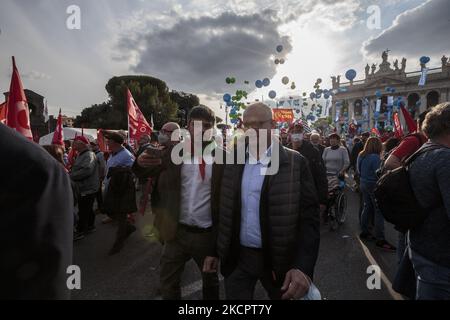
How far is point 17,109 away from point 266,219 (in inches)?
133

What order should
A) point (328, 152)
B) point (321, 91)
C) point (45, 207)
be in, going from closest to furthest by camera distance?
point (45, 207), point (328, 152), point (321, 91)

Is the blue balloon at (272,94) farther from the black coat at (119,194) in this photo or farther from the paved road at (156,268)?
the black coat at (119,194)

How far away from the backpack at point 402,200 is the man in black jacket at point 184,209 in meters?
1.32

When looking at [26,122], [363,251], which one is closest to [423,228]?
[363,251]

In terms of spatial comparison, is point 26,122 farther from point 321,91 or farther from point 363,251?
point 321,91

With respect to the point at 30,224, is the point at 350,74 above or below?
above

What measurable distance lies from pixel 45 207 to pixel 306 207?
169cm

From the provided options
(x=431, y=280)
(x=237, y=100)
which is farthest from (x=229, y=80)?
(x=431, y=280)

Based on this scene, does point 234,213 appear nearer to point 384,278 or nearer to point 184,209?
point 184,209

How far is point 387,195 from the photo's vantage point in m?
1.97

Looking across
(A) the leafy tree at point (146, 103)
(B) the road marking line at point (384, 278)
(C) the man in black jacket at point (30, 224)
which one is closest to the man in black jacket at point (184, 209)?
(C) the man in black jacket at point (30, 224)

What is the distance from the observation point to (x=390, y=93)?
5344 centimetres

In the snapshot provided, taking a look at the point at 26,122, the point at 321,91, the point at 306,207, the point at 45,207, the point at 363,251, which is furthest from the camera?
the point at 321,91

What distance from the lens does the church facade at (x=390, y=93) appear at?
50.9 meters
